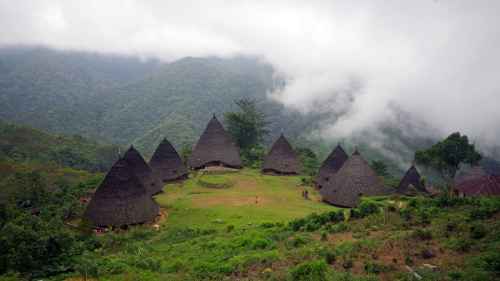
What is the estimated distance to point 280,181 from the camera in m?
28.6

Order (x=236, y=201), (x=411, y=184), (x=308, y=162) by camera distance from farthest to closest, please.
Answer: (x=308, y=162) → (x=411, y=184) → (x=236, y=201)

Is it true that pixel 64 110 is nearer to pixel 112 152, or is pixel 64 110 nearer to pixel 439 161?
pixel 112 152

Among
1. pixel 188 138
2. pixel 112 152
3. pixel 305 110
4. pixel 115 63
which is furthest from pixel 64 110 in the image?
pixel 115 63

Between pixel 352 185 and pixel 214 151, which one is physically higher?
pixel 214 151

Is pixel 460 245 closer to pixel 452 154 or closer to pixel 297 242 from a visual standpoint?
pixel 297 242

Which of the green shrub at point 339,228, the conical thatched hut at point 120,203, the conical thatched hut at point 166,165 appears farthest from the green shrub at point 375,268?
the conical thatched hut at point 166,165

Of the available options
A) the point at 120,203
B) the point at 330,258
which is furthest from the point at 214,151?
the point at 330,258

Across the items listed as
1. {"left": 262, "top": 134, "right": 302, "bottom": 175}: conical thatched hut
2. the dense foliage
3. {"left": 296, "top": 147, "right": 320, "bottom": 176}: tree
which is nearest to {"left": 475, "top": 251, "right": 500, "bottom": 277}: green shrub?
the dense foliage

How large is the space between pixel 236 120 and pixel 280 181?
13.1 m

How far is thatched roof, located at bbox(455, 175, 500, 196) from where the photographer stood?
21.9m

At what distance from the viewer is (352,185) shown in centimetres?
2131

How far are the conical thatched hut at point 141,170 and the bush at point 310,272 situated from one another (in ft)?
52.6

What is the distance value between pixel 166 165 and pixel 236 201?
799 centimetres

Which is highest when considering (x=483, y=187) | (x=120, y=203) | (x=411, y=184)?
(x=411, y=184)
